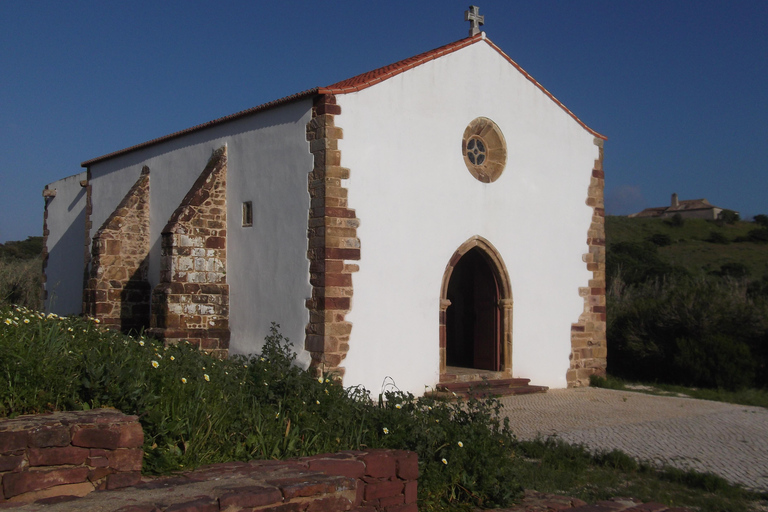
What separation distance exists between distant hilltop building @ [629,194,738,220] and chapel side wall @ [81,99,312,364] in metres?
55.3

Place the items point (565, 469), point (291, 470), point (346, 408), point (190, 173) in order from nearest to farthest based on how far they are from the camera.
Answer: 1. point (291, 470)
2. point (346, 408)
3. point (565, 469)
4. point (190, 173)

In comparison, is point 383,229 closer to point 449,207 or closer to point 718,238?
point 449,207

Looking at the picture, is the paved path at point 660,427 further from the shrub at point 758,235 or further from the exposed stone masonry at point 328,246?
the shrub at point 758,235

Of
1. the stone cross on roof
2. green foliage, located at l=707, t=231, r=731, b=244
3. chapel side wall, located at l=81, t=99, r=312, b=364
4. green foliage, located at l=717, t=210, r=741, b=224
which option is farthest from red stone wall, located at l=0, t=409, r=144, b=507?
green foliage, located at l=717, t=210, r=741, b=224

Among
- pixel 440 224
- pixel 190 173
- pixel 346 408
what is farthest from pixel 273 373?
pixel 190 173

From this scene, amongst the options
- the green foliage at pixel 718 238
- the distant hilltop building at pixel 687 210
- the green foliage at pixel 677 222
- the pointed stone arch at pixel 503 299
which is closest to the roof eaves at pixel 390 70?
the pointed stone arch at pixel 503 299

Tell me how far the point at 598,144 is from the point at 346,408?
985 centimetres

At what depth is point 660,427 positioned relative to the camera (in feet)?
31.1

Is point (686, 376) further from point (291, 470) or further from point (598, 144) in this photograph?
point (291, 470)

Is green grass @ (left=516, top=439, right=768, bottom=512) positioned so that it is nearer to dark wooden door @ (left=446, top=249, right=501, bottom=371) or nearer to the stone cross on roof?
dark wooden door @ (left=446, top=249, right=501, bottom=371)

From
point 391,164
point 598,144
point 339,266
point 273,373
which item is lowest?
point 273,373

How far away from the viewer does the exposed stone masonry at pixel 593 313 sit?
13.5 meters

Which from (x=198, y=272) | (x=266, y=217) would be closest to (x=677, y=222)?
(x=266, y=217)

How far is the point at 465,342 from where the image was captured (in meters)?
A: 15.1
